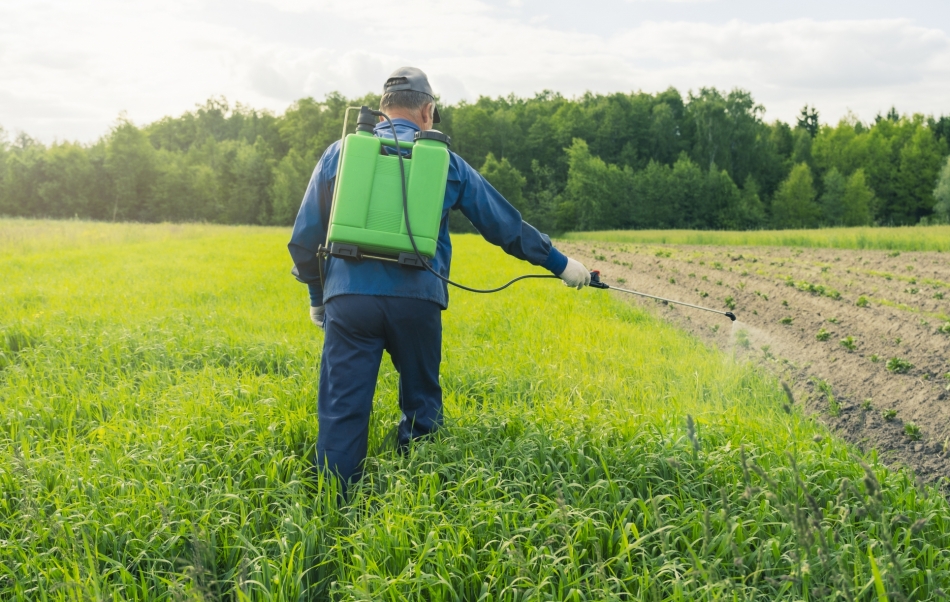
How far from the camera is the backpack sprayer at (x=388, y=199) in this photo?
119 inches

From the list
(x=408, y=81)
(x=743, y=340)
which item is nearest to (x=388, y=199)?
(x=408, y=81)

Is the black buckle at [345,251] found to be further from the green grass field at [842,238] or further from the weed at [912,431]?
the green grass field at [842,238]

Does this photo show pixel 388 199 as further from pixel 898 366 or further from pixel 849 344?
pixel 849 344

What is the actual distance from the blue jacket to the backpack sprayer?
128mm

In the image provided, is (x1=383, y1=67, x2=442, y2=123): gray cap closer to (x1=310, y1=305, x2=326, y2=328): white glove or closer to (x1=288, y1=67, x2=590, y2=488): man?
(x1=288, y1=67, x2=590, y2=488): man

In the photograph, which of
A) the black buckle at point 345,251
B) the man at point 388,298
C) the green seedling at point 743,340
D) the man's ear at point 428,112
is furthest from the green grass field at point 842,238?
the black buckle at point 345,251

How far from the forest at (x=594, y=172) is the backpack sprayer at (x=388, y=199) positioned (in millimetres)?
58319

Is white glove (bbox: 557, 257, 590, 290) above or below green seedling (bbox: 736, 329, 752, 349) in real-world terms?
above

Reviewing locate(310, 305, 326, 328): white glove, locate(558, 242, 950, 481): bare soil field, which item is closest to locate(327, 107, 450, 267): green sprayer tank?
locate(310, 305, 326, 328): white glove

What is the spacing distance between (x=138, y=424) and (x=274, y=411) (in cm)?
81

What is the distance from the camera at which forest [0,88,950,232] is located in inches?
2574

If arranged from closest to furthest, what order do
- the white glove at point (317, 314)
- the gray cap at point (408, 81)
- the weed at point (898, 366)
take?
the gray cap at point (408, 81), the white glove at point (317, 314), the weed at point (898, 366)

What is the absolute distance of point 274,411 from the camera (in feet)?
13.2

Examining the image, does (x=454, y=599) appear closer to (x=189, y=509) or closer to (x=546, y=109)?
(x=189, y=509)
